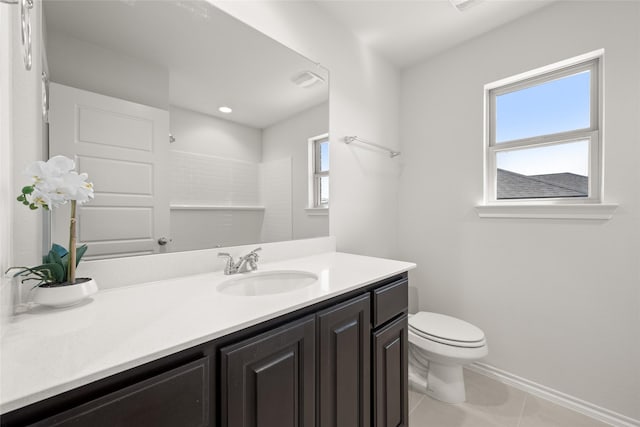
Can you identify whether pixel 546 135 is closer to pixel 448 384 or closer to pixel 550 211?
pixel 550 211

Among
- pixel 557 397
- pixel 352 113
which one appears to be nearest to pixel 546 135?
pixel 352 113

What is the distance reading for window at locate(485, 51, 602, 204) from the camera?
1.67 m

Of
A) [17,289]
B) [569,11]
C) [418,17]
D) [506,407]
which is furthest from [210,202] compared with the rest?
[569,11]

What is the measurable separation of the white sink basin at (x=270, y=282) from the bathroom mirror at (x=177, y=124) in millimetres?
233

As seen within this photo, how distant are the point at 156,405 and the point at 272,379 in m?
0.31

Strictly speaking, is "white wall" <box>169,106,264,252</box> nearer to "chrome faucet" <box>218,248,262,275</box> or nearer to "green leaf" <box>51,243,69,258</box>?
"chrome faucet" <box>218,248,262,275</box>

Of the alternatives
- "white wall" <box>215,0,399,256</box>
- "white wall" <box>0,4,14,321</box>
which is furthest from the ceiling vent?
"white wall" <box>0,4,14,321</box>

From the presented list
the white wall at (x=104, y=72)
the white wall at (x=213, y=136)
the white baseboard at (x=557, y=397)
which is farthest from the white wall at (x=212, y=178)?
the white baseboard at (x=557, y=397)

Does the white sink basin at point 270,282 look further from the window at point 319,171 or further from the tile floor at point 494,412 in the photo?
the tile floor at point 494,412

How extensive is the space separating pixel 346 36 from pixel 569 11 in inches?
54.8

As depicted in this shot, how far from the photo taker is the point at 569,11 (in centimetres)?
166

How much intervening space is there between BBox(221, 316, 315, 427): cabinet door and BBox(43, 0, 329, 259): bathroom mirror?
65 centimetres

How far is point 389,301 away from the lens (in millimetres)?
1254

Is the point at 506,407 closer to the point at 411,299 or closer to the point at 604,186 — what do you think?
the point at 411,299
